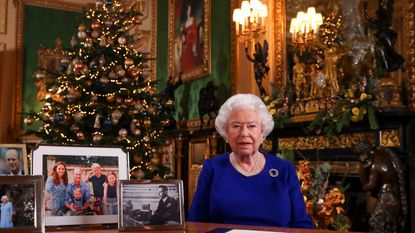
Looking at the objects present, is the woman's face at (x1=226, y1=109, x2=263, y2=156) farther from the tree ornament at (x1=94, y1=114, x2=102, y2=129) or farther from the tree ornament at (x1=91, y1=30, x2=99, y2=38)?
the tree ornament at (x1=91, y1=30, x2=99, y2=38)

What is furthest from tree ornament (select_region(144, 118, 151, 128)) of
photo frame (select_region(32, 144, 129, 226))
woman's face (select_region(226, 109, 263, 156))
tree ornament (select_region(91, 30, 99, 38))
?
photo frame (select_region(32, 144, 129, 226))

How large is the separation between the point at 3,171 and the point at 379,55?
3939mm

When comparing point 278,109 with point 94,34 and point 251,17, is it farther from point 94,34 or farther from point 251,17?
point 94,34

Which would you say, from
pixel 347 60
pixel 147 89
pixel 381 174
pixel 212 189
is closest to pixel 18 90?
pixel 147 89

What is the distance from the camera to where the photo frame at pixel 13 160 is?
5.18 feet

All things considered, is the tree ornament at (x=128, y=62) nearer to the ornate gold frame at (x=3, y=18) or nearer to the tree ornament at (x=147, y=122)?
the tree ornament at (x=147, y=122)

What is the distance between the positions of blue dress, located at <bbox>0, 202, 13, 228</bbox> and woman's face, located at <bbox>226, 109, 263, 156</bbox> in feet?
3.35

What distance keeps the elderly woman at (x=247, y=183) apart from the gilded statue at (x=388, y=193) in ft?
8.14

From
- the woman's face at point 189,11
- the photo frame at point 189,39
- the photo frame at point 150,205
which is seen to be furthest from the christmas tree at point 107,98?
the photo frame at point 150,205

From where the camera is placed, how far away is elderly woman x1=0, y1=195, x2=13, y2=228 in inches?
53.0

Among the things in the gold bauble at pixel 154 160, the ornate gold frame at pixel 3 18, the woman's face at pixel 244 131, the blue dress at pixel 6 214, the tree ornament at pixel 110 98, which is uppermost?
the ornate gold frame at pixel 3 18

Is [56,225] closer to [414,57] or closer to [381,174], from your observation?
[381,174]

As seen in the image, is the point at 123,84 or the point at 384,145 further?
the point at 123,84

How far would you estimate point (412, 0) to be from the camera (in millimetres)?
4625
